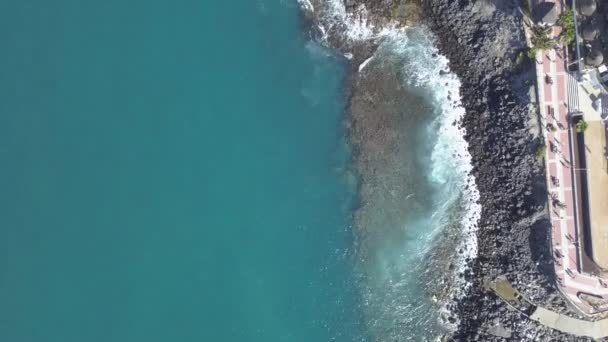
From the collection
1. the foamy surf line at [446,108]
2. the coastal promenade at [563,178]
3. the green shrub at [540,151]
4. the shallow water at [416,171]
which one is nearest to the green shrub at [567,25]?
the coastal promenade at [563,178]

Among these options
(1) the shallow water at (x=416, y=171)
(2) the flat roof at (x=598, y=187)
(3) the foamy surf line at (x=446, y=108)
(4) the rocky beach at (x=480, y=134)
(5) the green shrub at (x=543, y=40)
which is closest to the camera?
(2) the flat roof at (x=598, y=187)

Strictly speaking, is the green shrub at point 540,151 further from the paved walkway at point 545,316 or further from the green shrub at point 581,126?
the paved walkway at point 545,316

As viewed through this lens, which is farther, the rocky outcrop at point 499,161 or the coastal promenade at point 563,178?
the rocky outcrop at point 499,161

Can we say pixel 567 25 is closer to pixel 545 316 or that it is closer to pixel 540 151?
pixel 540 151

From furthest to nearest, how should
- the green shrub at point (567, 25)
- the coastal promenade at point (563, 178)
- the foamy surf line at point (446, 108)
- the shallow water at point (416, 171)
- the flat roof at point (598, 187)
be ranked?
the shallow water at point (416, 171)
the foamy surf line at point (446, 108)
the coastal promenade at point (563, 178)
the flat roof at point (598, 187)
the green shrub at point (567, 25)

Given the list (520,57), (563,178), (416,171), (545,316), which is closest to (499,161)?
(563,178)

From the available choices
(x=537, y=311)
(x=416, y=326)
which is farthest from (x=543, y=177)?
(x=416, y=326)

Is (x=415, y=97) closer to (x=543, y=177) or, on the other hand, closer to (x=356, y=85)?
(x=356, y=85)

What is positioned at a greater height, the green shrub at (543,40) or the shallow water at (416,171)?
the green shrub at (543,40)
